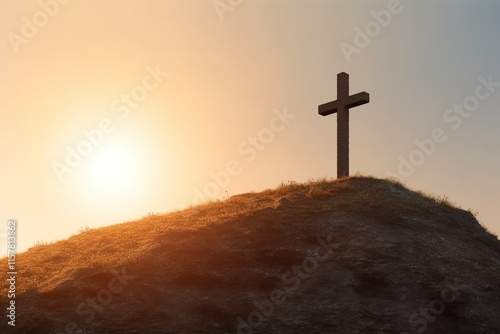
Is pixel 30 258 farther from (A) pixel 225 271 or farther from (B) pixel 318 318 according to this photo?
(B) pixel 318 318

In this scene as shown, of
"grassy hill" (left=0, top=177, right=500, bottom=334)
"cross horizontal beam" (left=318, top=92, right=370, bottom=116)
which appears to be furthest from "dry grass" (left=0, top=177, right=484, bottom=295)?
"cross horizontal beam" (left=318, top=92, right=370, bottom=116)

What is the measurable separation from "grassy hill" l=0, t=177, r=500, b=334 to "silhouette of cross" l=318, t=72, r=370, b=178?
290cm

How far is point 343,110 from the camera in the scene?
60.6 ft

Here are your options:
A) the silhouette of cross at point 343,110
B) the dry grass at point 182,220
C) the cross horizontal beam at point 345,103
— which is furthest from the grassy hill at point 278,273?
the cross horizontal beam at point 345,103

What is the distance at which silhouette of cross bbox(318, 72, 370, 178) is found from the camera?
59.1ft

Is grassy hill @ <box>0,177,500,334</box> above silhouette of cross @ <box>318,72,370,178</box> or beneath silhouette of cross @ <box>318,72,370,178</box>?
beneath

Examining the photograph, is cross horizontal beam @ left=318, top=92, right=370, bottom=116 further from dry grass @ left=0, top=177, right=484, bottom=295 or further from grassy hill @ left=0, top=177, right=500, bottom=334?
grassy hill @ left=0, top=177, right=500, bottom=334

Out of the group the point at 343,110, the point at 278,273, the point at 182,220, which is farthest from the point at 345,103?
the point at 278,273

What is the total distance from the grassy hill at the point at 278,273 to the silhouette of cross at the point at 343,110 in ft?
9.53

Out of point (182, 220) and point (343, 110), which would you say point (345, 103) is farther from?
point (182, 220)

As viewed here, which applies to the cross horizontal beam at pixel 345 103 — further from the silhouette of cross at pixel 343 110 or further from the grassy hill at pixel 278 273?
the grassy hill at pixel 278 273

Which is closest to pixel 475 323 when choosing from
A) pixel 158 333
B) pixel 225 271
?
pixel 225 271

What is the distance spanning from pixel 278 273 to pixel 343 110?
357 inches

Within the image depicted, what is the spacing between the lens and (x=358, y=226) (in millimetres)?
13234
